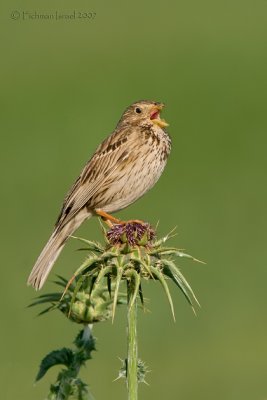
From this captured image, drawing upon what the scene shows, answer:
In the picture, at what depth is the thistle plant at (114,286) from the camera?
543 centimetres

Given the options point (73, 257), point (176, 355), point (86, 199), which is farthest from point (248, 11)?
point (86, 199)

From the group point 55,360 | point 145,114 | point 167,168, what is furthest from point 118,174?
point 167,168

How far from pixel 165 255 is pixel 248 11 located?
1904 cm

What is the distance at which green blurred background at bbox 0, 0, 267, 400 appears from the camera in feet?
40.9

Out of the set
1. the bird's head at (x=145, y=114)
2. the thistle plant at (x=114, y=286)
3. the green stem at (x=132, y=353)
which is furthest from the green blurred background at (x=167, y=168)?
the green stem at (x=132, y=353)

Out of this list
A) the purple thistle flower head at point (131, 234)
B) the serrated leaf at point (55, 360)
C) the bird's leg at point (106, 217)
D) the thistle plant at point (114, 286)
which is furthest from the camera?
the bird's leg at point (106, 217)

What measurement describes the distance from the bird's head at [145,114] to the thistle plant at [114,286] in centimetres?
282

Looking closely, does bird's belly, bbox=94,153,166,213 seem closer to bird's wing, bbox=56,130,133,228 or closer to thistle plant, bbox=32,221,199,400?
bird's wing, bbox=56,130,133,228

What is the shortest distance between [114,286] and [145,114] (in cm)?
331

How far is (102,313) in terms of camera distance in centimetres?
613

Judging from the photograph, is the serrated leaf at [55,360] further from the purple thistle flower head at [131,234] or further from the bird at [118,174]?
the bird at [118,174]

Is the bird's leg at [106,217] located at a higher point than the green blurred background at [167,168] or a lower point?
lower

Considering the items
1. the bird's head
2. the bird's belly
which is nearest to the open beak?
the bird's head

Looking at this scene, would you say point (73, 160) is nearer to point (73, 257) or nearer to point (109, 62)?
point (73, 257)
